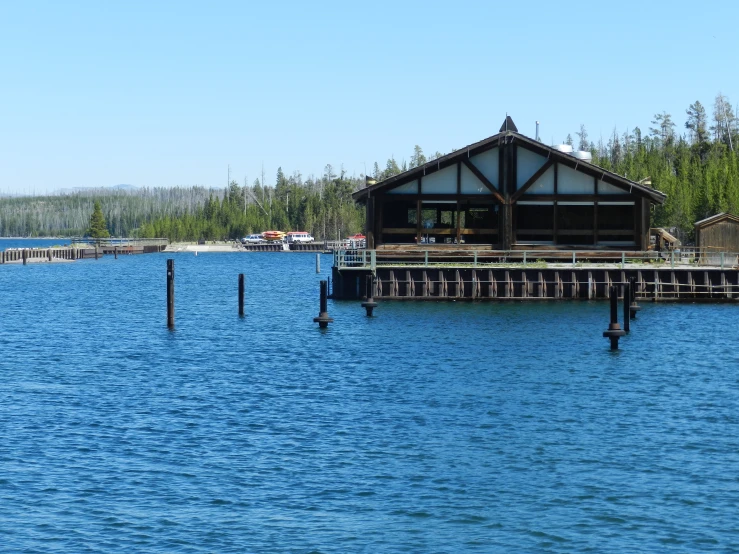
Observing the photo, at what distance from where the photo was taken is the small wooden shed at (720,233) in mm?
76688

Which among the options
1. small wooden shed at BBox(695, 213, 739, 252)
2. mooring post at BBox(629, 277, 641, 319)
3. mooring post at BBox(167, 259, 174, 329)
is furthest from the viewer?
small wooden shed at BBox(695, 213, 739, 252)

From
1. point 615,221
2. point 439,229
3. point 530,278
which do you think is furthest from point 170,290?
point 615,221

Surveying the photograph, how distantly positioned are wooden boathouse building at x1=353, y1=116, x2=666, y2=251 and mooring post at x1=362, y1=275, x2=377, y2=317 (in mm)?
9057

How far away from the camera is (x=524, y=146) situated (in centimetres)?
7012

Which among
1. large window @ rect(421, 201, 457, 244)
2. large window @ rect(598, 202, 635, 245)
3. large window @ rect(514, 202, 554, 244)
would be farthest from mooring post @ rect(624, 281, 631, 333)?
large window @ rect(421, 201, 457, 244)

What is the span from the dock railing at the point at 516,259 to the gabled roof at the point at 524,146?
153 inches

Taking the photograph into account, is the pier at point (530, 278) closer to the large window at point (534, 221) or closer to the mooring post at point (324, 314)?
the large window at point (534, 221)

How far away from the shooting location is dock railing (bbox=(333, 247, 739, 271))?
6788cm

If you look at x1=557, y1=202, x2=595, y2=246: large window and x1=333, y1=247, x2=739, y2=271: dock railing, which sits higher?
x1=557, y1=202, x2=595, y2=246: large window

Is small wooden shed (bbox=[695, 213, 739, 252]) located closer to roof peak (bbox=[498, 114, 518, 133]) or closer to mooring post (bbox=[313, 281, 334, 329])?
roof peak (bbox=[498, 114, 518, 133])

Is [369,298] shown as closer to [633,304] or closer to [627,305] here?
[633,304]

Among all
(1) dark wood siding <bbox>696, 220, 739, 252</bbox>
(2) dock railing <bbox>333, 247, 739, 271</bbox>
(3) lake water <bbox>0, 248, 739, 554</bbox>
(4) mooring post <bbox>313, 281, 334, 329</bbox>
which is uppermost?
(1) dark wood siding <bbox>696, 220, 739, 252</bbox>

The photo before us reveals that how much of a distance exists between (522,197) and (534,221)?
8.01 ft

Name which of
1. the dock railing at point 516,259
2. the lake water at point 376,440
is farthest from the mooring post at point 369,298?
the lake water at point 376,440
